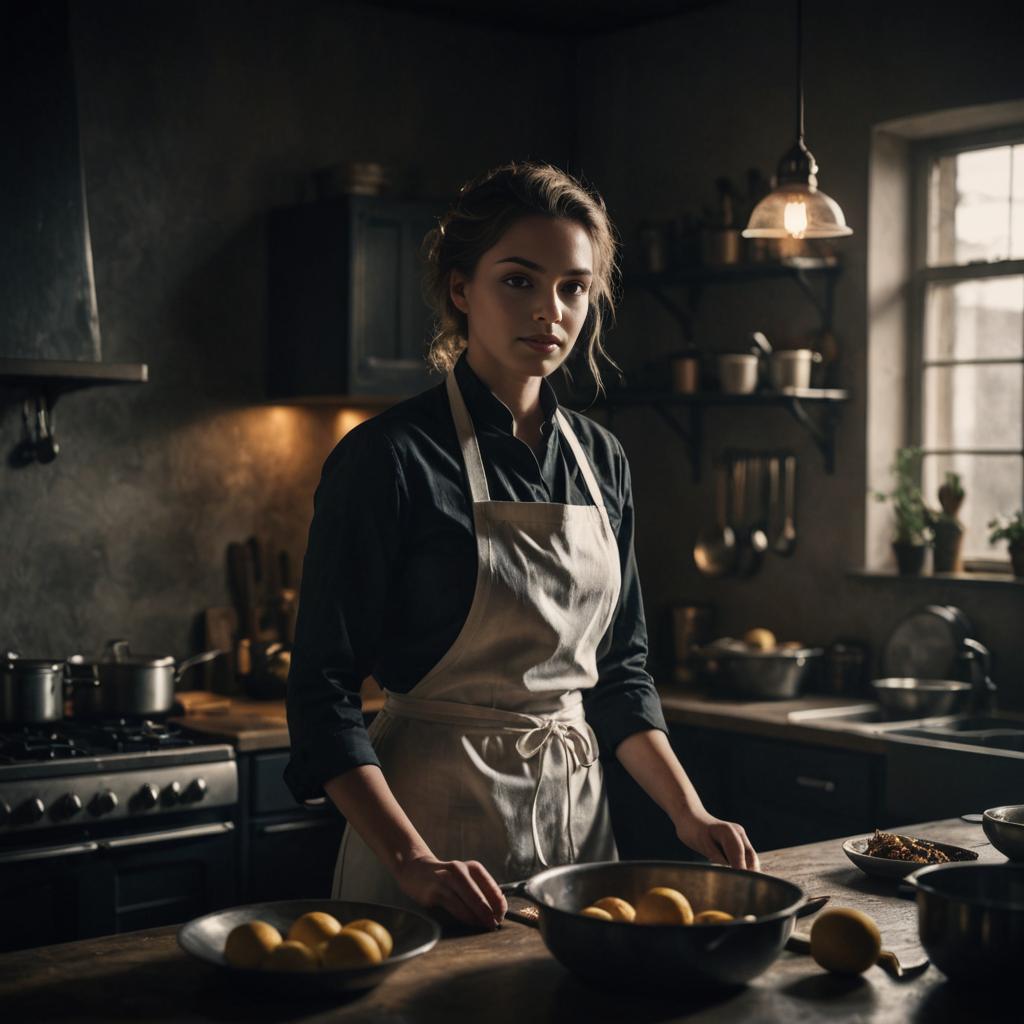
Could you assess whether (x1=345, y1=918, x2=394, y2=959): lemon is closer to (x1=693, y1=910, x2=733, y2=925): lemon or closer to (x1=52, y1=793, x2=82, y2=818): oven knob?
(x1=693, y1=910, x2=733, y2=925): lemon

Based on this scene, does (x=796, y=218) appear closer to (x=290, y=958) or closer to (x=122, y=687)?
(x=290, y=958)

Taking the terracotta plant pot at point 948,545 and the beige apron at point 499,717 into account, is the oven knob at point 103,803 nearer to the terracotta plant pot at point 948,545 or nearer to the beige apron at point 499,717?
the beige apron at point 499,717

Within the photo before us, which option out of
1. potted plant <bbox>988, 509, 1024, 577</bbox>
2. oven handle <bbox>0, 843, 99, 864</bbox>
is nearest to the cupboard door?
oven handle <bbox>0, 843, 99, 864</bbox>

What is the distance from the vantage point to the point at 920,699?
3773mm

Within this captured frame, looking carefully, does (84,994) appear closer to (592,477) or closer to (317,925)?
(317,925)

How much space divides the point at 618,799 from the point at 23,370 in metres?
1.92

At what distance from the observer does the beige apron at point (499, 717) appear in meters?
2.12

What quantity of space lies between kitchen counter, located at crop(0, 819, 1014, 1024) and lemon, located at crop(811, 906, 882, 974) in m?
0.02

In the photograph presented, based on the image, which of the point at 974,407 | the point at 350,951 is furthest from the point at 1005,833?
the point at 974,407

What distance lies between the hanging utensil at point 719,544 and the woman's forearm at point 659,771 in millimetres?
2418

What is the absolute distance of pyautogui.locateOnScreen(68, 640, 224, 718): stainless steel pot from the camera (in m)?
3.67

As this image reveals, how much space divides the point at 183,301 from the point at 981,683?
2.43m

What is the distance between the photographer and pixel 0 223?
11.9 feet

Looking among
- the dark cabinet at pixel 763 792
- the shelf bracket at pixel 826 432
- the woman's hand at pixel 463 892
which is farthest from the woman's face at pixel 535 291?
the shelf bracket at pixel 826 432
